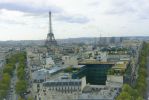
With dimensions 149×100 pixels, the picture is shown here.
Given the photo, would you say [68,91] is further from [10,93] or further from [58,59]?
[58,59]

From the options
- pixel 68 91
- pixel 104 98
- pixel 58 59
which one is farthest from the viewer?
pixel 58 59

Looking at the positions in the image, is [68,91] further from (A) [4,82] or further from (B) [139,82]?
(A) [4,82]

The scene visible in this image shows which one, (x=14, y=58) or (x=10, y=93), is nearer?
(x=10, y=93)

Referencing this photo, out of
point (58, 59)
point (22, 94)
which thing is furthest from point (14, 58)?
point (22, 94)

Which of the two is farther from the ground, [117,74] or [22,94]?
[117,74]

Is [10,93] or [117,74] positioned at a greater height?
[117,74]

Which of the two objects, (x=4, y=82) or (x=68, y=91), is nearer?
(x=68, y=91)

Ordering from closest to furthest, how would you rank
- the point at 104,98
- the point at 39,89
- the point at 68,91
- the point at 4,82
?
1. the point at 104,98
2. the point at 68,91
3. the point at 39,89
4. the point at 4,82

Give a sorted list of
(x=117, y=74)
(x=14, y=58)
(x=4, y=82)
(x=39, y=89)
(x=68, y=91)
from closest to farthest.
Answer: (x=68, y=91), (x=39, y=89), (x=117, y=74), (x=4, y=82), (x=14, y=58)

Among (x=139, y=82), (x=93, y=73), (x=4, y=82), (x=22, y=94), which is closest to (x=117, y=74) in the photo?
(x=139, y=82)
